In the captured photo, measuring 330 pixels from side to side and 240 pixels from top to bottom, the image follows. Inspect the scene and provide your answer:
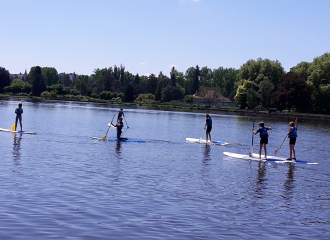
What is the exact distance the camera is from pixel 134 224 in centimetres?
1048

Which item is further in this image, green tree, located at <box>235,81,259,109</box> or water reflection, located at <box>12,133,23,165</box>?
green tree, located at <box>235,81,259,109</box>

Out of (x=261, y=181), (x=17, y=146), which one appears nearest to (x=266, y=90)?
(x=17, y=146)

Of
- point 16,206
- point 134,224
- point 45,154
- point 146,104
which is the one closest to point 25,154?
point 45,154

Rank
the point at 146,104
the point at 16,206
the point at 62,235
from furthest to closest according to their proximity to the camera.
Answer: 1. the point at 146,104
2. the point at 16,206
3. the point at 62,235

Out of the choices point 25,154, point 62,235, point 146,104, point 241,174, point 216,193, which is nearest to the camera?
point 62,235

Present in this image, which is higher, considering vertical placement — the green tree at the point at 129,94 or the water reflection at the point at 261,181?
the green tree at the point at 129,94

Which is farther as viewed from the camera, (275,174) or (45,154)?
(45,154)

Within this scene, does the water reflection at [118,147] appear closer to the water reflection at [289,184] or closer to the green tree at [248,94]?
the water reflection at [289,184]

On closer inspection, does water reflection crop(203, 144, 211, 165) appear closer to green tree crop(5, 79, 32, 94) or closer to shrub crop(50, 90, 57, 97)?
shrub crop(50, 90, 57, 97)

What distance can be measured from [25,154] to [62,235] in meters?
12.2

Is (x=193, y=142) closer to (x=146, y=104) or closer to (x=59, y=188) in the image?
(x=59, y=188)

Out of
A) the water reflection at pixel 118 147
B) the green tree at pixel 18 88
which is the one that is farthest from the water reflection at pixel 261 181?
the green tree at pixel 18 88

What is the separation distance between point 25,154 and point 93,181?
6843mm

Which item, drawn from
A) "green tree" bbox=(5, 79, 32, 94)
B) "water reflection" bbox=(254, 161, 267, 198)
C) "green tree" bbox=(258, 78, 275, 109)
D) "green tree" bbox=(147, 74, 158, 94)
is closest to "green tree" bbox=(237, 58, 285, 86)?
"green tree" bbox=(258, 78, 275, 109)
